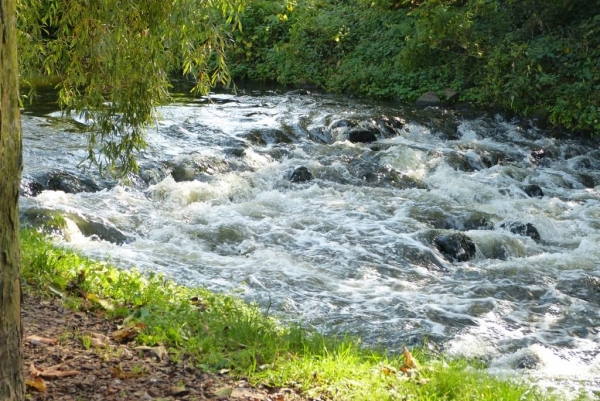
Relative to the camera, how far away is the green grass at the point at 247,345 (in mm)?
4816

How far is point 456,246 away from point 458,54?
10.4 m

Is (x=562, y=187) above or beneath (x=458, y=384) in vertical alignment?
beneath

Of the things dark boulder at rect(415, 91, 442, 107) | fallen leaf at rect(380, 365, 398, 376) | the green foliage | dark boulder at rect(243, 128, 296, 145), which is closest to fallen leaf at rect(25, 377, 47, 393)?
fallen leaf at rect(380, 365, 398, 376)

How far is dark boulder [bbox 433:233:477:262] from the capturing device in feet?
30.8

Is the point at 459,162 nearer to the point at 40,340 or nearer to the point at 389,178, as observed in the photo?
the point at 389,178

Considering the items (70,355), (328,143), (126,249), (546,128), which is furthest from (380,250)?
(546,128)

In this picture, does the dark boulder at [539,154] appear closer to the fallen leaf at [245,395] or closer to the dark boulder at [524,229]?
the dark boulder at [524,229]

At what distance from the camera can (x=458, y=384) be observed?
16.3 ft

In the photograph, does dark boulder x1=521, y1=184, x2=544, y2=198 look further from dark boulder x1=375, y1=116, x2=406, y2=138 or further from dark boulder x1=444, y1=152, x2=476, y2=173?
dark boulder x1=375, y1=116, x2=406, y2=138

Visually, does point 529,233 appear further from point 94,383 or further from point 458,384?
point 94,383

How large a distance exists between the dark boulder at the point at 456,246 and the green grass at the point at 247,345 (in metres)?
3.11

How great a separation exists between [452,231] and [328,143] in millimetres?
5670

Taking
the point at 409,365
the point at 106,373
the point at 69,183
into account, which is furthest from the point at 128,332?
the point at 69,183

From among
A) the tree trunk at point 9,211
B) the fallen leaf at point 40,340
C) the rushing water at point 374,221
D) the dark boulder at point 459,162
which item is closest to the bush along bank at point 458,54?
the rushing water at point 374,221
